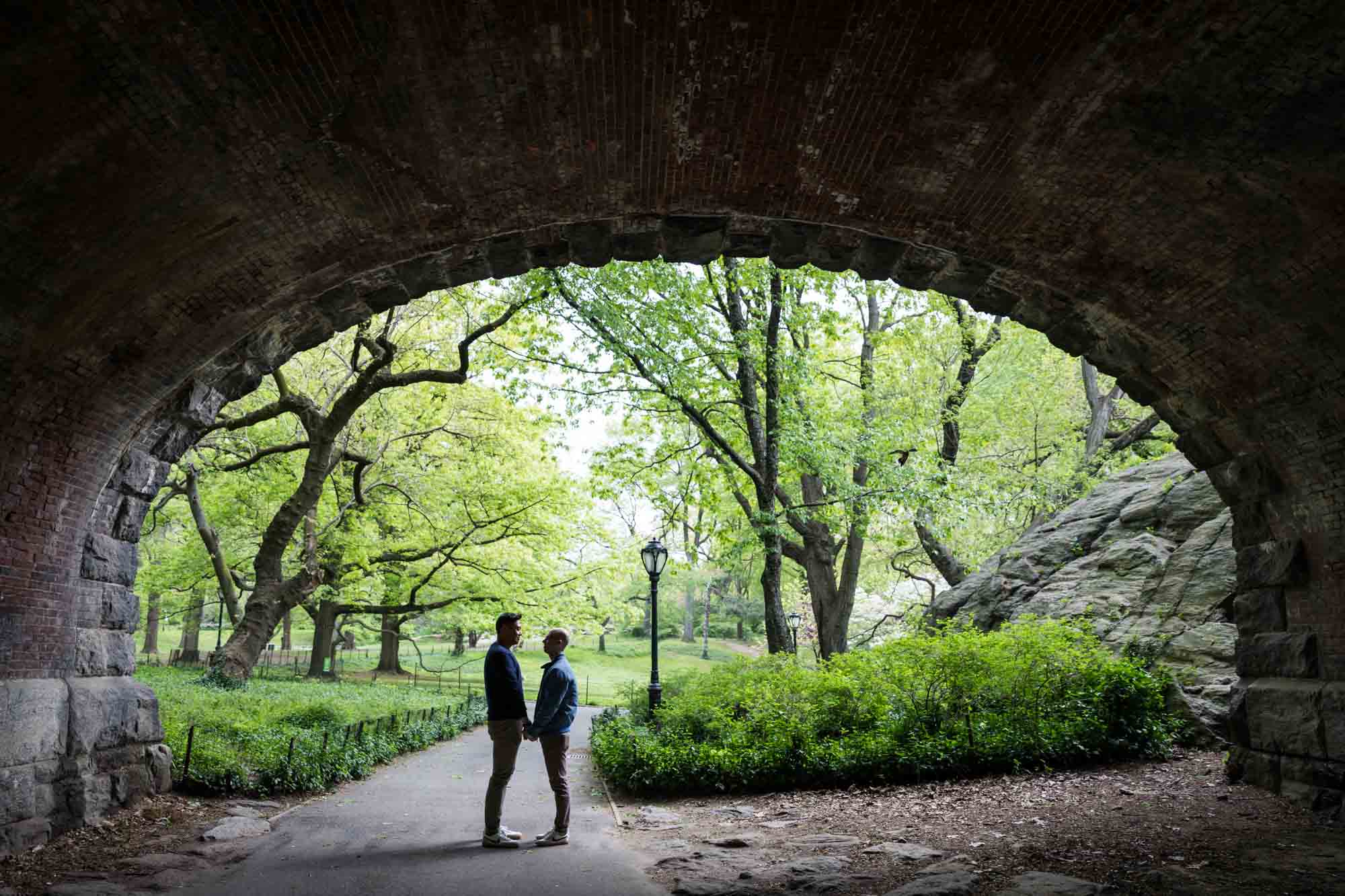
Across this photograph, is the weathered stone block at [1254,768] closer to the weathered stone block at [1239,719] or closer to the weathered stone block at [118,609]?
the weathered stone block at [1239,719]

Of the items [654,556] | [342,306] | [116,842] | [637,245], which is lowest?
[116,842]

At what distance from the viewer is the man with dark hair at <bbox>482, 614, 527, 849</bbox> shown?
666cm

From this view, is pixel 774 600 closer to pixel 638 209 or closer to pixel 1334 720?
pixel 1334 720

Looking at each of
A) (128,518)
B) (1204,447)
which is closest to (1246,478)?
(1204,447)

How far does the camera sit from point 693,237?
274 inches

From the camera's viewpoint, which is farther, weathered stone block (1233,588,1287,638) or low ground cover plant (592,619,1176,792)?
low ground cover plant (592,619,1176,792)

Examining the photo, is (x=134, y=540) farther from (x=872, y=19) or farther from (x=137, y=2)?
(x=872, y=19)

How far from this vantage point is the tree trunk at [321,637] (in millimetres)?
24891

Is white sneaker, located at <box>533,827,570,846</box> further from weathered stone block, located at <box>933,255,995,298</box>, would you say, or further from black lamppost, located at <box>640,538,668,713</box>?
black lamppost, located at <box>640,538,668,713</box>

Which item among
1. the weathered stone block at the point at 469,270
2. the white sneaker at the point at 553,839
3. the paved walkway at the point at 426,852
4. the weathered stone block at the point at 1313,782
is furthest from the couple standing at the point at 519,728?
the weathered stone block at the point at 1313,782

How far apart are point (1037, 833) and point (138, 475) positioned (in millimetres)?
7751

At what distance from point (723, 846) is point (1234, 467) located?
5391 millimetres

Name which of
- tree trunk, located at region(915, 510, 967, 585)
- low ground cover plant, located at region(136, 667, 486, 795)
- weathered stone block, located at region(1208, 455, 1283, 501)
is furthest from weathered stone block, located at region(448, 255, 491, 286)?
tree trunk, located at region(915, 510, 967, 585)

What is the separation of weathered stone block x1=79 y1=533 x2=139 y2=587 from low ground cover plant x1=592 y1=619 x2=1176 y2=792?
555 cm
